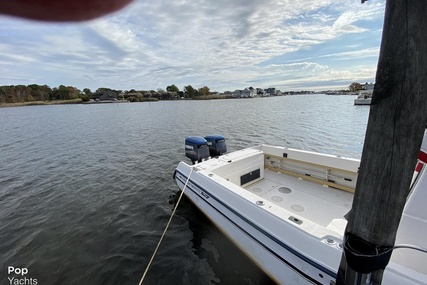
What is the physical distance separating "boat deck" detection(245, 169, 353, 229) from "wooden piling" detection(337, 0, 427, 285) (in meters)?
2.10

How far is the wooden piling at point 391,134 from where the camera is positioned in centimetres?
85

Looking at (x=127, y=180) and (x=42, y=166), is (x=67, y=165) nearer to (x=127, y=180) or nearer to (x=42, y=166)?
(x=42, y=166)

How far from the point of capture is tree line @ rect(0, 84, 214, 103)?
224 ft

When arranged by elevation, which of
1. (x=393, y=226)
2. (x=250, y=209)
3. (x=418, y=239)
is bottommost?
(x=250, y=209)

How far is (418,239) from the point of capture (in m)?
1.81

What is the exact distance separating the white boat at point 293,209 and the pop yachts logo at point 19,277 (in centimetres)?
311

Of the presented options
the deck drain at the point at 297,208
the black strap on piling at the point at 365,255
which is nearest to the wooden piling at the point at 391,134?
the black strap on piling at the point at 365,255

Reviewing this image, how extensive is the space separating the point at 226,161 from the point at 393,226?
3.79 meters

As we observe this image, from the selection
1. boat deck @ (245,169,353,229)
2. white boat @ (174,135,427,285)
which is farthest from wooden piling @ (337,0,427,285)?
boat deck @ (245,169,353,229)

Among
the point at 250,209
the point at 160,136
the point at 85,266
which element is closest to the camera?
the point at 250,209

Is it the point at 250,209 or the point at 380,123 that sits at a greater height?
the point at 380,123

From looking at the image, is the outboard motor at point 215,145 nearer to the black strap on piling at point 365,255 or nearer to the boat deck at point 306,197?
the boat deck at point 306,197

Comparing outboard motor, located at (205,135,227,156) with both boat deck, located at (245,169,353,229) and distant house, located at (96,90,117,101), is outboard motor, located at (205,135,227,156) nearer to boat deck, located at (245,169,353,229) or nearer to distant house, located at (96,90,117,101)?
boat deck, located at (245,169,353,229)

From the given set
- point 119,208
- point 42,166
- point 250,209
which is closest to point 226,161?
point 250,209
